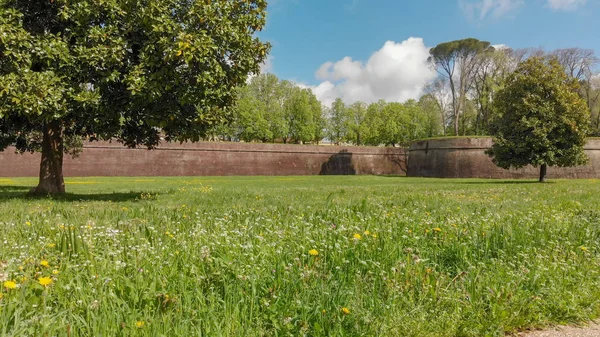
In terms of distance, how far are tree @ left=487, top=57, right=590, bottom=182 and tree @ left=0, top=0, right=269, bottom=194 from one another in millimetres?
20313

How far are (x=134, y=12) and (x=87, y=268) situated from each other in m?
9.41

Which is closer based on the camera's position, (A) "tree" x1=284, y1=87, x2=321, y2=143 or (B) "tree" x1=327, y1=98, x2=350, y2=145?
(A) "tree" x1=284, y1=87, x2=321, y2=143

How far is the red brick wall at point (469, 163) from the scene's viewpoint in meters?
38.2

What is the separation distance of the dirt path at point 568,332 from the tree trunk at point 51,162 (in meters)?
14.3

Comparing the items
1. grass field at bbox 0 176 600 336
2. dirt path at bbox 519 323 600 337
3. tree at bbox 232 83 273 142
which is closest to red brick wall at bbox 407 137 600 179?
tree at bbox 232 83 273 142

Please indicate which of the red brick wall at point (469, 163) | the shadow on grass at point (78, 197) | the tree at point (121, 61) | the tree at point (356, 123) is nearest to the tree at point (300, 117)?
the tree at point (356, 123)

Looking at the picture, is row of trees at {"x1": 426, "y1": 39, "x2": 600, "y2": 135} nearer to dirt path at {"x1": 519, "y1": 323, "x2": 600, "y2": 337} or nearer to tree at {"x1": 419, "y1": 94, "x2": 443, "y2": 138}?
tree at {"x1": 419, "y1": 94, "x2": 443, "y2": 138}

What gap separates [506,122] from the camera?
27.2 m

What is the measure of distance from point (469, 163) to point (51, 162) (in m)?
36.2

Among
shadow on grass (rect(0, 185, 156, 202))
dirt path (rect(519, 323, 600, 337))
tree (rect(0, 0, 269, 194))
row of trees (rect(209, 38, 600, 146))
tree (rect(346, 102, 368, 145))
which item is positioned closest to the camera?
dirt path (rect(519, 323, 600, 337))

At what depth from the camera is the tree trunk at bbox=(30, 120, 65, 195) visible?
13.7 meters

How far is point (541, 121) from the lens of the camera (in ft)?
84.2

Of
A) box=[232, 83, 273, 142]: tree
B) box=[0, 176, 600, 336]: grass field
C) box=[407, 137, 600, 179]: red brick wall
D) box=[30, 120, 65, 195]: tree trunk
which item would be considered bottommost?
box=[0, 176, 600, 336]: grass field

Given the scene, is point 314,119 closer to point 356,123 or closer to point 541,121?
point 356,123
